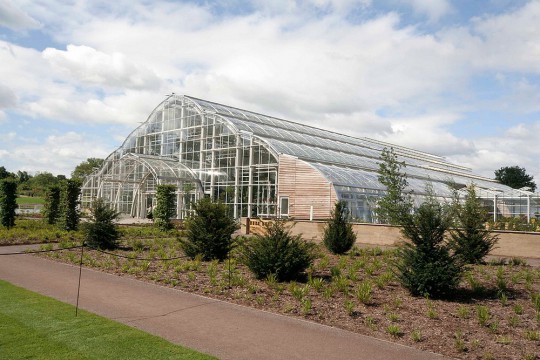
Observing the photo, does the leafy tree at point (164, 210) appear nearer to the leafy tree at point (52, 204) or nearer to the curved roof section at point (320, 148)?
the leafy tree at point (52, 204)

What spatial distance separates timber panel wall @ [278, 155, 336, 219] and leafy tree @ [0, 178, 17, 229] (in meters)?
16.9

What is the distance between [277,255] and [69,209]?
16.9m

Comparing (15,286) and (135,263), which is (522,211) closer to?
(135,263)

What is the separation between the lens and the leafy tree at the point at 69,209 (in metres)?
25.0

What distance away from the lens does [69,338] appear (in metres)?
6.90

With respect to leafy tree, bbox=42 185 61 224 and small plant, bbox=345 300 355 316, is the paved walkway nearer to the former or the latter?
small plant, bbox=345 300 355 316

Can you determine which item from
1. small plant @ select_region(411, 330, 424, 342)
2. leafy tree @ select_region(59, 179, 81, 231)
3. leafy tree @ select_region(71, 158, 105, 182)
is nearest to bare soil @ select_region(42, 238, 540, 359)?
small plant @ select_region(411, 330, 424, 342)

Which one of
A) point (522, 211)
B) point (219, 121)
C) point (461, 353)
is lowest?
point (461, 353)

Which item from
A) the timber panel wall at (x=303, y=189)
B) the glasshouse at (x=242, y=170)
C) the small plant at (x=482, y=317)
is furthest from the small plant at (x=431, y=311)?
the timber panel wall at (x=303, y=189)

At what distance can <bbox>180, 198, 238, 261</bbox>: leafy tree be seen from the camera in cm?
1555

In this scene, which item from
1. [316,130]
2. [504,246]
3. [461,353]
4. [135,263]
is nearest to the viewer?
[461,353]

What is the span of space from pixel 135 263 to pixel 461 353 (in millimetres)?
10740

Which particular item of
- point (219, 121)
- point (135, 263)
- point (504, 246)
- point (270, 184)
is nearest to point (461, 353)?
point (135, 263)

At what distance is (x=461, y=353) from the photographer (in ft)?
22.9
